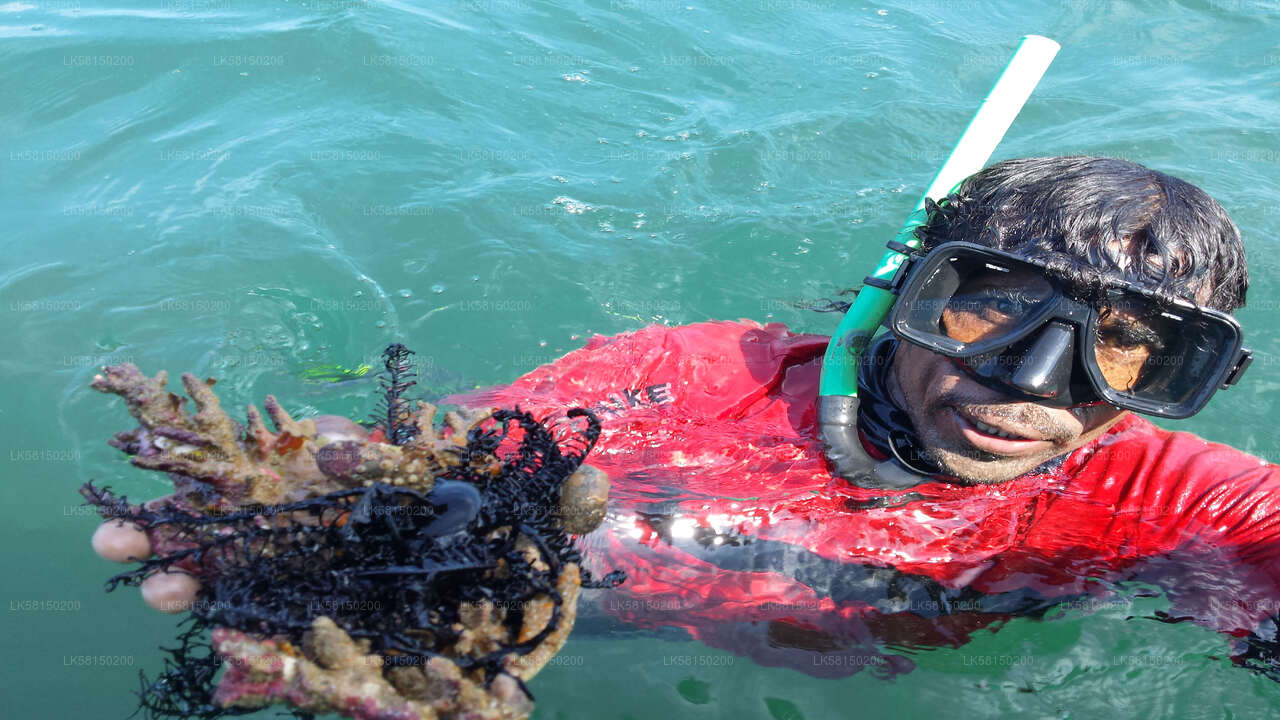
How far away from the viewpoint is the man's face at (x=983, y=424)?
2297mm

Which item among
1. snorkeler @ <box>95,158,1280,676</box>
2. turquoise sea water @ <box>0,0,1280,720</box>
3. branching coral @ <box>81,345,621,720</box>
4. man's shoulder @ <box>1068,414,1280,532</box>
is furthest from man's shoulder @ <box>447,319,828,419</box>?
branching coral @ <box>81,345,621,720</box>

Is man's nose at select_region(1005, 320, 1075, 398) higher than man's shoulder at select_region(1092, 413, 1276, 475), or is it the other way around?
man's nose at select_region(1005, 320, 1075, 398)

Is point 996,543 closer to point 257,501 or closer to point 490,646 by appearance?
point 490,646

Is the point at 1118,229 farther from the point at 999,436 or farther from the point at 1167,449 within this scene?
the point at 1167,449

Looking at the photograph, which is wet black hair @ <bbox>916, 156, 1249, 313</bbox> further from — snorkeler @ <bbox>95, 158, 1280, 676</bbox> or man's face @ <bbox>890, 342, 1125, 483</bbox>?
man's face @ <bbox>890, 342, 1125, 483</bbox>

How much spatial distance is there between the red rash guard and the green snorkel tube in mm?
84

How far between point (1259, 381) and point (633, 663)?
389 centimetres

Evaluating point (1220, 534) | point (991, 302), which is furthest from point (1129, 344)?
point (1220, 534)

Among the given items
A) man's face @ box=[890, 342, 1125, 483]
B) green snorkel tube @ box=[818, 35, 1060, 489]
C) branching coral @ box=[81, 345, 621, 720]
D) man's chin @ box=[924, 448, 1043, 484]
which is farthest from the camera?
green snorkel tube @ box=[818, 35, 1060, 489]

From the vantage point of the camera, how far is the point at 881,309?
2816 mm

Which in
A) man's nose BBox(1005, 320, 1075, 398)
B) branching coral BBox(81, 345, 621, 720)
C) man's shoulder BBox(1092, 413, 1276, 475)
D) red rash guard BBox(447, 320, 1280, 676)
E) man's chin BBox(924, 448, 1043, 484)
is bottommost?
red rash guard BBox(447, 320, 1280, 676)

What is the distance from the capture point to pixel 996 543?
2.47 metres

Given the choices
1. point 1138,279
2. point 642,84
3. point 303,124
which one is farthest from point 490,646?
point 642,84

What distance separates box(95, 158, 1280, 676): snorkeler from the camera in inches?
88.2
